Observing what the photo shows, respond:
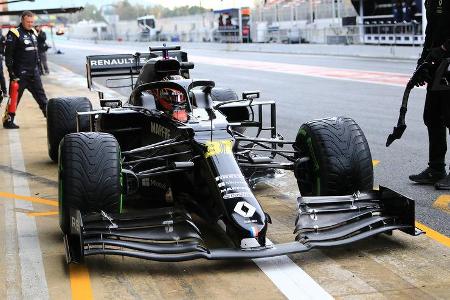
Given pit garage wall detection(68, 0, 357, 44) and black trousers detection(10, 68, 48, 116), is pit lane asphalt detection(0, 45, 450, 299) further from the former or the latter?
pit garage wall detection(68, 0, 357, 44)

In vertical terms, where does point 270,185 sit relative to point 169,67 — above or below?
below

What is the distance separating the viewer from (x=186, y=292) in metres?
4.70

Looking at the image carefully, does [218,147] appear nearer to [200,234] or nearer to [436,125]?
[200,234]

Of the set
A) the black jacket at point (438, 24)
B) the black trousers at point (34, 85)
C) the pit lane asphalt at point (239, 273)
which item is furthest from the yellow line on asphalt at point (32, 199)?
the black trousers at point (34, 85)

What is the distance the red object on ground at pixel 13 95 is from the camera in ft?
41.9

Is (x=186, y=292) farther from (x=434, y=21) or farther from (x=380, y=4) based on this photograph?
(x=380, y=4)

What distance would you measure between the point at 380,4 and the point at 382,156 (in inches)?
1230

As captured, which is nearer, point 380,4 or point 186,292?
point 186,292

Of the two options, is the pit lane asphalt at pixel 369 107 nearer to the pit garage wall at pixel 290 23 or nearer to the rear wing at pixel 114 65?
the rear wing at pixel 114 65

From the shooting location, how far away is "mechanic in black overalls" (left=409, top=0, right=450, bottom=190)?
719 cm

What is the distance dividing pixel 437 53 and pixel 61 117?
427cm

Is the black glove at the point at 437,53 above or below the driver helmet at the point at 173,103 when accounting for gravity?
above

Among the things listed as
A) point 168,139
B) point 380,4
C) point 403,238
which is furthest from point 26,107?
point 380,4

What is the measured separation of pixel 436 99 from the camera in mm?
7383
